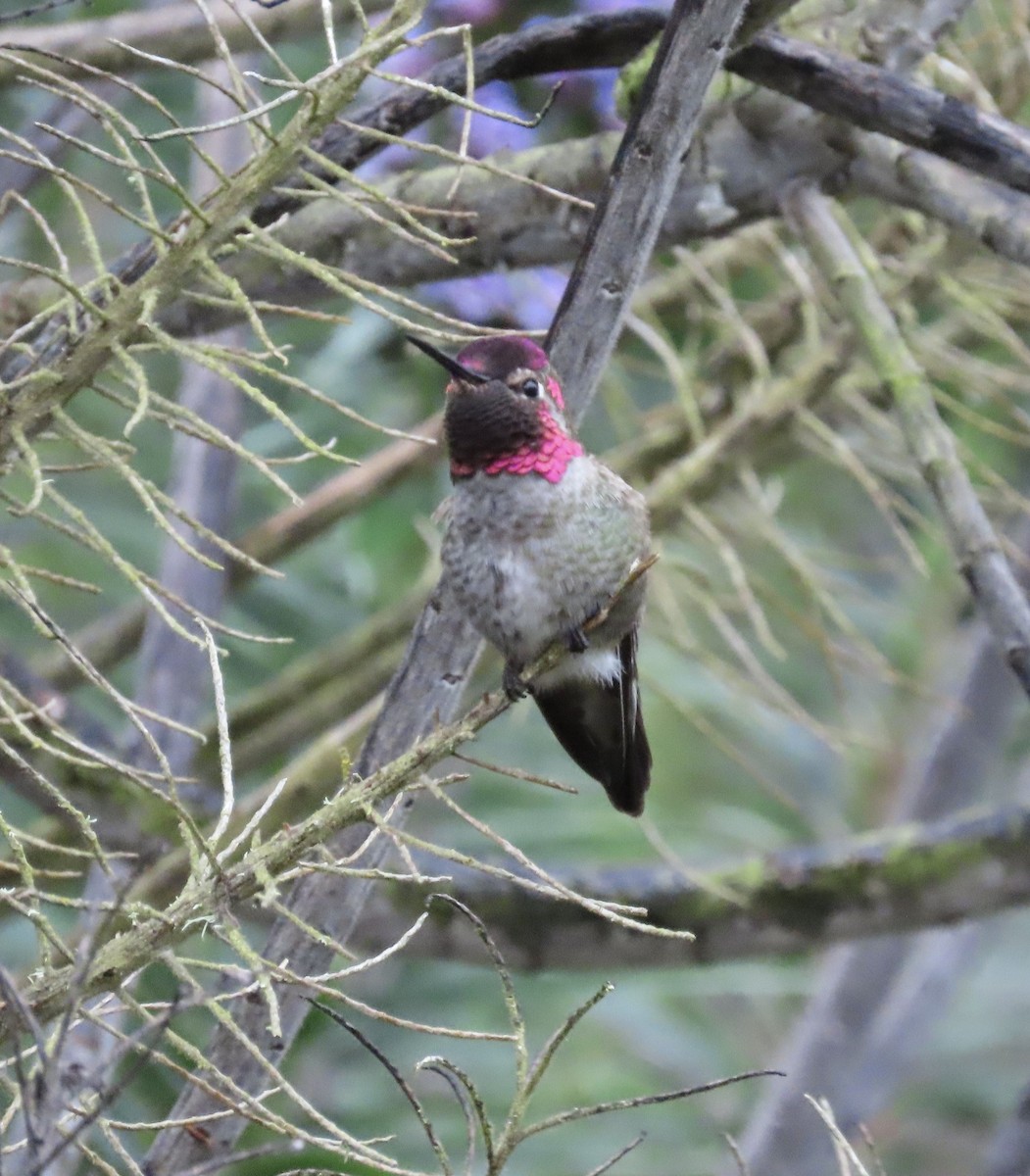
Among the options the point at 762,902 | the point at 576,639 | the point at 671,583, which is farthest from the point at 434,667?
the point at 671,583

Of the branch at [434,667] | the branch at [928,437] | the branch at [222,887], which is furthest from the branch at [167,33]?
the branch at [222,887]

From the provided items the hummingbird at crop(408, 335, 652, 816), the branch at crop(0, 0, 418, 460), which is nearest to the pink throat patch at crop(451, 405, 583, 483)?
the hummingbird at crop(408, 335, 652, 816)

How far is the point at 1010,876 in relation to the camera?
128 inches

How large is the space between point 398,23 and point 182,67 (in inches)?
8.9

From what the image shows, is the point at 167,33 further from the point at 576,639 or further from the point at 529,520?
the point at 576,639

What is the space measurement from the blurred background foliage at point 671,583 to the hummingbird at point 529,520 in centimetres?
22

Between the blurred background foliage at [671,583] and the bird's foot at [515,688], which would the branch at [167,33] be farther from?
the bird's foot at [515,688]

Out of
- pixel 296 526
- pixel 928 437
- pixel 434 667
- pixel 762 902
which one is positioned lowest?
pixel 762 902

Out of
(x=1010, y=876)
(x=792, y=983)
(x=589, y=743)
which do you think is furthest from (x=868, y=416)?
(x=792, y=983)

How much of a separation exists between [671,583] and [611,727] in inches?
48.5

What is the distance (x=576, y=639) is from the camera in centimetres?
222

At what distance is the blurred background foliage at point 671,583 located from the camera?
10.8 ft

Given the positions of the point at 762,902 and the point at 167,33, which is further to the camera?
the point at 762,902

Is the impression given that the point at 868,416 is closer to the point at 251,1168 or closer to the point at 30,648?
the point at 251,1168
